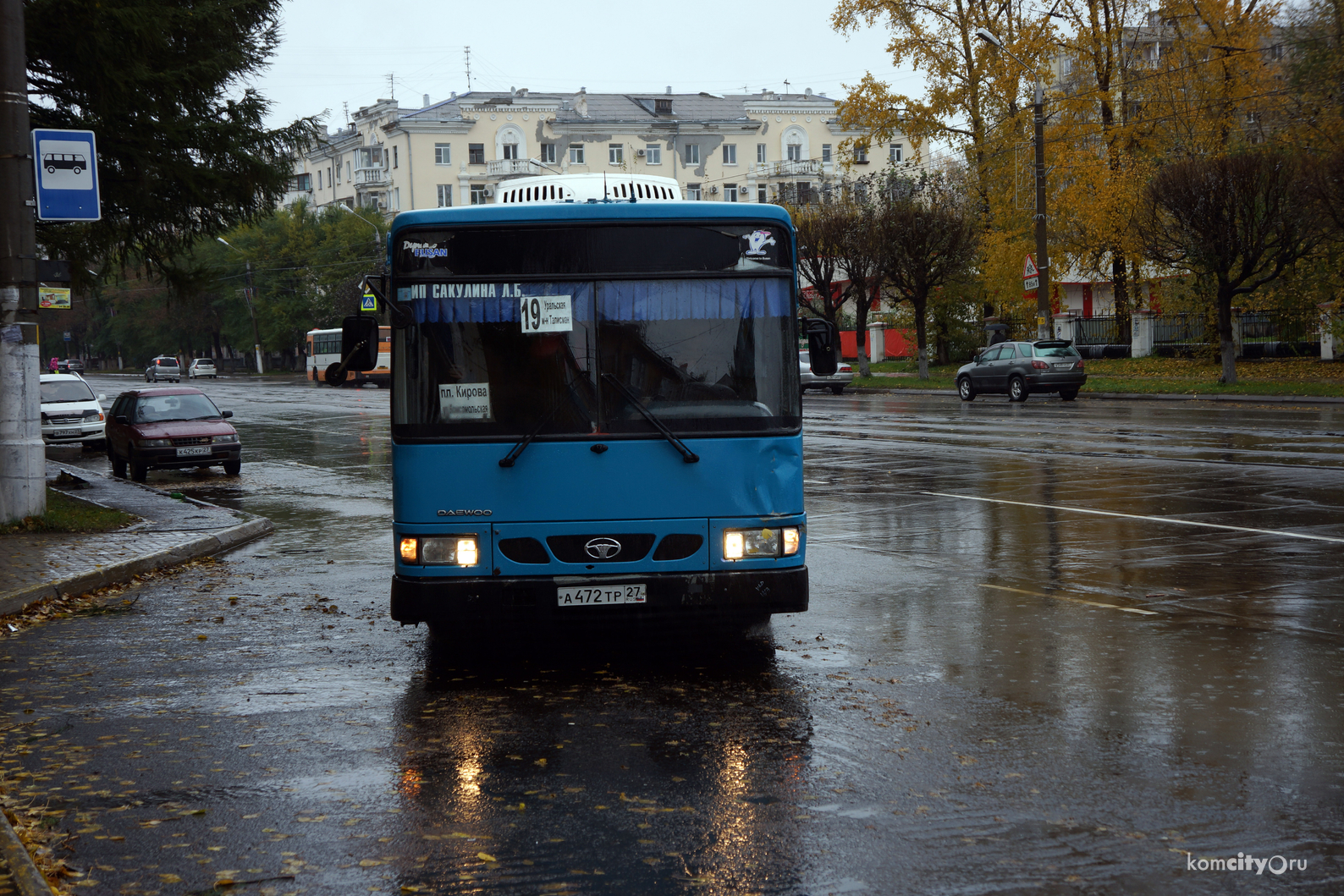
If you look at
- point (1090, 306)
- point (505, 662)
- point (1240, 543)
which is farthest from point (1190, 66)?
point (505, 662)

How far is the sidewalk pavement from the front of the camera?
10.4 meters

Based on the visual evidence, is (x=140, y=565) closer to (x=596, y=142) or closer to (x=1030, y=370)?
(x=1030, y=370)

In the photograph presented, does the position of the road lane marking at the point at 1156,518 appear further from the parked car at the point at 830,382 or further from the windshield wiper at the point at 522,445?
the parked car at the point at 830,382

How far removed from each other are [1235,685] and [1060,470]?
35.2ft

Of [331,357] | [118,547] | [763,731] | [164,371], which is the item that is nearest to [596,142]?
[331,357]

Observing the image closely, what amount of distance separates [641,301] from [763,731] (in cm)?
244

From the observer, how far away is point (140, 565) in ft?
38.4

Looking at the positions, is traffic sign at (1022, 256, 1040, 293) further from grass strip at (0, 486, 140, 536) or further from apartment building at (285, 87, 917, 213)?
apartment building at (285, 87, 917, 213)

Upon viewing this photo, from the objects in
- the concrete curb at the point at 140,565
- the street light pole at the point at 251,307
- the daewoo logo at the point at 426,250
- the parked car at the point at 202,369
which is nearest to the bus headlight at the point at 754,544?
the daewoo logo at the point at 426,250

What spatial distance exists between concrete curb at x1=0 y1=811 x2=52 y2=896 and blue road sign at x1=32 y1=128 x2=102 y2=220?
931 centimetres

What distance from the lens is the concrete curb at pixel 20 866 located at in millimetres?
4098

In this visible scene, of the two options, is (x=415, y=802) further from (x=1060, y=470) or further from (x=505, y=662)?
(x=1060, y=470)

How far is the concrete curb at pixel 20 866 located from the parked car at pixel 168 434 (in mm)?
17673

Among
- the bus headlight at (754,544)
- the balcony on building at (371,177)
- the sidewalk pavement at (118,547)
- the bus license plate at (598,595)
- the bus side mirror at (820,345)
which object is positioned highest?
the balcony on building at (371,177)
